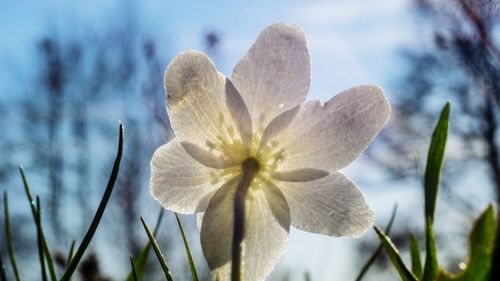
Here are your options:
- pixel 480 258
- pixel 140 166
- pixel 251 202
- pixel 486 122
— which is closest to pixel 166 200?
pixel 251 202

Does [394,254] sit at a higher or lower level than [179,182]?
lower

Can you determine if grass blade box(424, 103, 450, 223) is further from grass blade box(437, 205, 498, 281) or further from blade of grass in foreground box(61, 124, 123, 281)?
blade of grass in foreground box(61, 124, 123, 281)

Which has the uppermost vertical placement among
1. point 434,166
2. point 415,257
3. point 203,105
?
point 203,105

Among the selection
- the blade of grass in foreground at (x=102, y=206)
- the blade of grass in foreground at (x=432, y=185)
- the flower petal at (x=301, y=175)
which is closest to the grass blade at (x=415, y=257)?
the blade of grass in foreground at (x=432, y=185)

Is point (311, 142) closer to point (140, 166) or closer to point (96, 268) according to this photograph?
point (96, 268)

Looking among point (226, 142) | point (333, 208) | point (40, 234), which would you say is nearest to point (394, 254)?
point (333, 208)

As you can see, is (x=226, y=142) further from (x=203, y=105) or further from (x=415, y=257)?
(x=415, y=257)

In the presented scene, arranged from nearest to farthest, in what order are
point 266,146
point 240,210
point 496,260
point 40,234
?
point 496,260, point 240,210, point 266,146, point 40,234

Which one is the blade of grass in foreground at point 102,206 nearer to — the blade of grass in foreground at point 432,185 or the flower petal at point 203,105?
the flower petal at point 203,105
